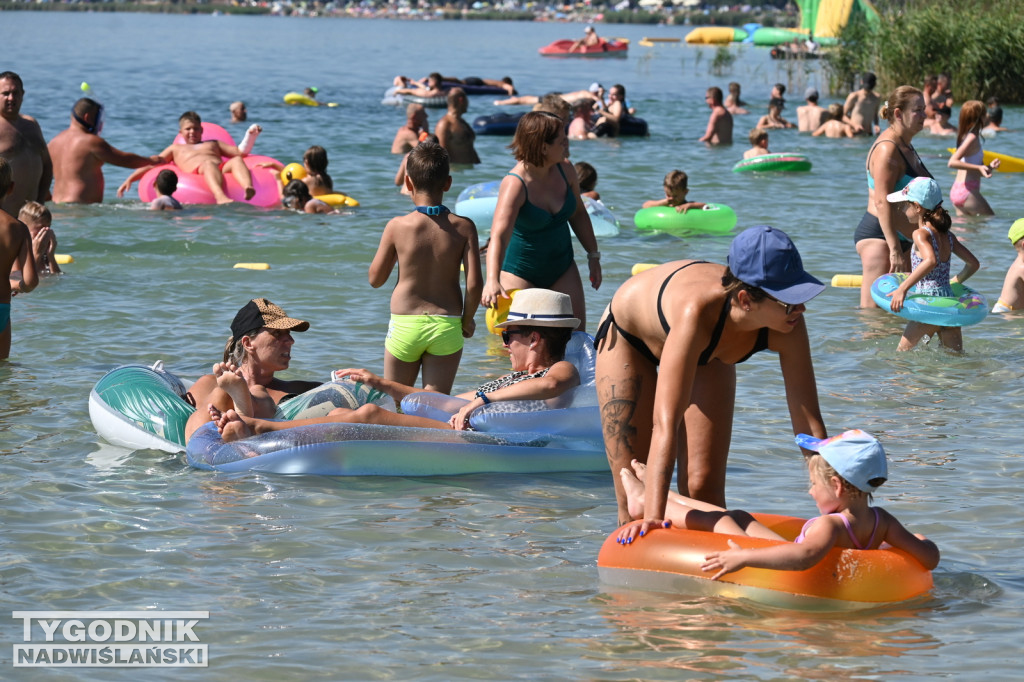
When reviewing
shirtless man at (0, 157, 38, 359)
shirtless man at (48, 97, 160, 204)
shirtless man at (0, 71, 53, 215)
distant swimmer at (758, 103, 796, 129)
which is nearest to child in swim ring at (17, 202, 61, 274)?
shirtless man at (0, 71, 53, 215)

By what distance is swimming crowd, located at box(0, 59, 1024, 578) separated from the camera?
3766 mm

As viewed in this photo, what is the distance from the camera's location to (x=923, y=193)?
7.14 meters

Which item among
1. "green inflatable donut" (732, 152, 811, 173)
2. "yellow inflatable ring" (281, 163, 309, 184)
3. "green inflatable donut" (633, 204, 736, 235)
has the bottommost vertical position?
"green inflatable donut" (633, 204, 736, 235)

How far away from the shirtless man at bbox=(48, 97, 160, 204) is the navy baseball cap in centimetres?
901

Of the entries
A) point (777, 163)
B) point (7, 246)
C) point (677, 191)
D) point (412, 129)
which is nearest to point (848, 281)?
point (677, 191)

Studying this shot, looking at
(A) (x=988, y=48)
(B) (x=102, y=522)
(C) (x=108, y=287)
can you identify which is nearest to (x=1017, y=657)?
(B) (x=102, y=522)

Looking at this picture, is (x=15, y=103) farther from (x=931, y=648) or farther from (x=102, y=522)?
(x=931, y=648)

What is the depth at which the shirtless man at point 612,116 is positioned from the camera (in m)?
21.0

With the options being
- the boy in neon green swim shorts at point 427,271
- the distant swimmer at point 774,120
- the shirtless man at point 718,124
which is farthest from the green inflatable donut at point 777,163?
the boy in neon green swim shorts at point 427,271

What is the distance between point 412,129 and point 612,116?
567 centimetres

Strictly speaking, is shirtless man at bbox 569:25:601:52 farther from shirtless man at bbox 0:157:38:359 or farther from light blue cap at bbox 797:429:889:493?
light blue cap at bbox 797:429:889:493

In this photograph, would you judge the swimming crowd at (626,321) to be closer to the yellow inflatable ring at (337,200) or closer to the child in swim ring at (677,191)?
the child in swim ring at (677,191)

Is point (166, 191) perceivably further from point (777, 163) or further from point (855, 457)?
point (855, 457)

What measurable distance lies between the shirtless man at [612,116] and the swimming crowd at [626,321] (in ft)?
34.2
